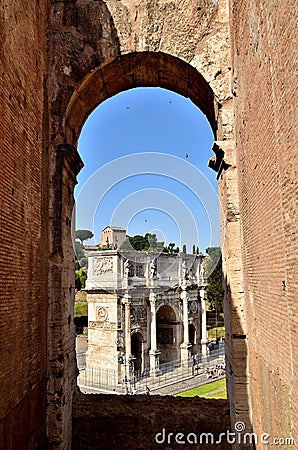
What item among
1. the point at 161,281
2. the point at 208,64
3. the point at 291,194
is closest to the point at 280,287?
the point at 291,194

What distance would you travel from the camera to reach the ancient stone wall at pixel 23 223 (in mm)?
3658

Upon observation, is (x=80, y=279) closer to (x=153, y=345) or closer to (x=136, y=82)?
(x=153, y=345)

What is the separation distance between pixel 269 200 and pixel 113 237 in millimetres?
21065

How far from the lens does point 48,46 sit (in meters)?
5.51

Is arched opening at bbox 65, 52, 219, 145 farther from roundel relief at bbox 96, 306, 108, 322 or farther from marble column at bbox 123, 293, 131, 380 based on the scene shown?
roundel relief at bbox 96, 306, 108, 322

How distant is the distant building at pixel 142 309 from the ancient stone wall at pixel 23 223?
49.8 feet

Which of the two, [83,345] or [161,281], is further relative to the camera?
Answer: [83,345]

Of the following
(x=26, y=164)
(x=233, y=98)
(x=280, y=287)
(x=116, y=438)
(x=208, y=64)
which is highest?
(x=208, y=64)

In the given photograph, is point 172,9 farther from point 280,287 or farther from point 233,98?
point 280,287

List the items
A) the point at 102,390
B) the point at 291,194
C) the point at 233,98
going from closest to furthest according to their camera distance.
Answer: the point at 291,194
the point at 233,98
the point at 102,390

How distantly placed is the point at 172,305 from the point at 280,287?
21991 millimetres

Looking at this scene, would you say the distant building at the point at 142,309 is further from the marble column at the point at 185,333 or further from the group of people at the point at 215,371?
the group of people at the point at 215,371

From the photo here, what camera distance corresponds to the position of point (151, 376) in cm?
2134

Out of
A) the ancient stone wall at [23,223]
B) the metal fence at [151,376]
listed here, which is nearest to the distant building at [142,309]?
the metal fence at [151,376]
